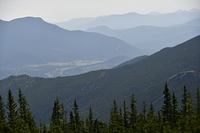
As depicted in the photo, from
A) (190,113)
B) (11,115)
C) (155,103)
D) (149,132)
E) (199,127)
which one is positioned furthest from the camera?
(155,103)

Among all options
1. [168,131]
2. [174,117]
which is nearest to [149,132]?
[168,131]

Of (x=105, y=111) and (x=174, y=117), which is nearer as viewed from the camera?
(x=174, y=117)

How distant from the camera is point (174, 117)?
224ft

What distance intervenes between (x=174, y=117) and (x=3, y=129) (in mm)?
35809

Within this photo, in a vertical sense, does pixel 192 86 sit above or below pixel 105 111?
above

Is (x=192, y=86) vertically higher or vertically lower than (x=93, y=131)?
higher

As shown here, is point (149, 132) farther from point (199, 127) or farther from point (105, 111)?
point (105, 111)

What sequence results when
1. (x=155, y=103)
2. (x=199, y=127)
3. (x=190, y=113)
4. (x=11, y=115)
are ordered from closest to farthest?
(x=199, y=127) → (x=11, y=115) → (x=190, y=113) → (x=155, y=103)

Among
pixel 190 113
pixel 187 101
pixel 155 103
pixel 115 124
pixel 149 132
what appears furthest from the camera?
pixel 155 103

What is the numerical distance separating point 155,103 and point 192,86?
85.9 ft

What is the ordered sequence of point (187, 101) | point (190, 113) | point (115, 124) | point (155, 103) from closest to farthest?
point (190, 113), point (187, 101), point (115, 124), point (155, 103)

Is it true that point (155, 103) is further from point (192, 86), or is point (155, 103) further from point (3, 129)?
point (3, 129)

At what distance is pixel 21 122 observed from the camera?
203 ft

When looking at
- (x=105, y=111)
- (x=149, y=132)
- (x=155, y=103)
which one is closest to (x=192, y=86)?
(x=155, y=103)
